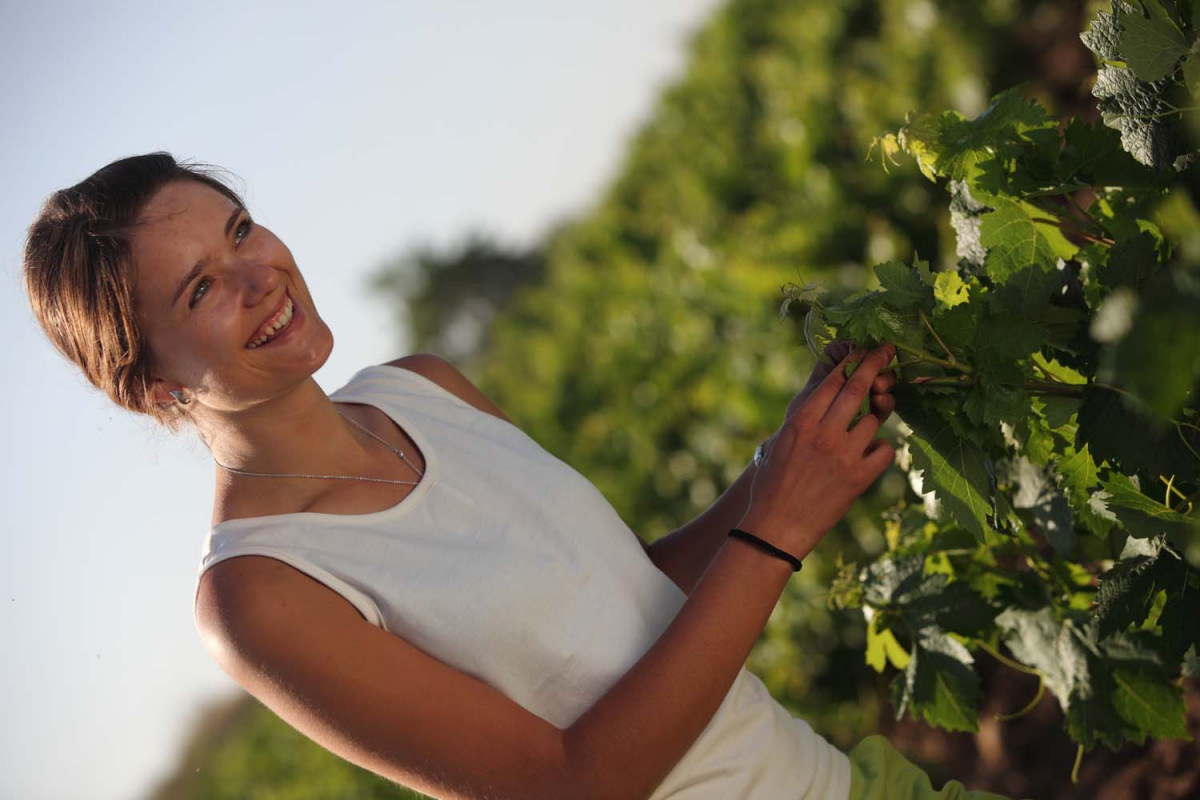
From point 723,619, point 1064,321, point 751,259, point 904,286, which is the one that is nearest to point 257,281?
point 723,619

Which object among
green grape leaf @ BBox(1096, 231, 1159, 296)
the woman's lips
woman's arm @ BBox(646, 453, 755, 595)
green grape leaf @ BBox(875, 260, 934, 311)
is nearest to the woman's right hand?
green grape leaf @ BBox(875, 260, 934, 311)

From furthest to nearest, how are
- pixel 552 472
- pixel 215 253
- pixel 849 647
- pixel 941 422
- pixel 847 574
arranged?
pixel 849 647
pixel 847 574
pixel 552 472
pixel 215 253
pixel 941 422

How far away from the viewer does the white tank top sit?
189 centimetres

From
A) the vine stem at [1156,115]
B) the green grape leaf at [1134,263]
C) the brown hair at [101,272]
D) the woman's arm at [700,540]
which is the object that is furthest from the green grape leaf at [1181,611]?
the brown hair at [101,272]

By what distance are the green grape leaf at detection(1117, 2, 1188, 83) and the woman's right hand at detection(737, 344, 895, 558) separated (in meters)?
0.54

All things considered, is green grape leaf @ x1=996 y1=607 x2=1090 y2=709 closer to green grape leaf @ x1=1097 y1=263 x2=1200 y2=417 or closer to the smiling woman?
the smiling woman

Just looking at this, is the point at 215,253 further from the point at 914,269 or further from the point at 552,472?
the point at 914,269

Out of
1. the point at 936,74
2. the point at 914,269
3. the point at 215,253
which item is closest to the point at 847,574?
the point at 914,269

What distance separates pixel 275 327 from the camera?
2.02 meters

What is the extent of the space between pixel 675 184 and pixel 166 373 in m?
5.48

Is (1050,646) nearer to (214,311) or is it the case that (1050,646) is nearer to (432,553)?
(432,553)

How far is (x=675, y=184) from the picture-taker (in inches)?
285

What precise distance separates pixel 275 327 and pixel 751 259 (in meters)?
3.45

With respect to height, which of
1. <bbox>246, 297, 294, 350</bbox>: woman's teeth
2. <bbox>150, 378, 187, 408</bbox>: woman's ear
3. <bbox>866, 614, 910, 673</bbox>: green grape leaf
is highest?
<bbox>246, 297, 294, 350</bbox>: woman's teeth
